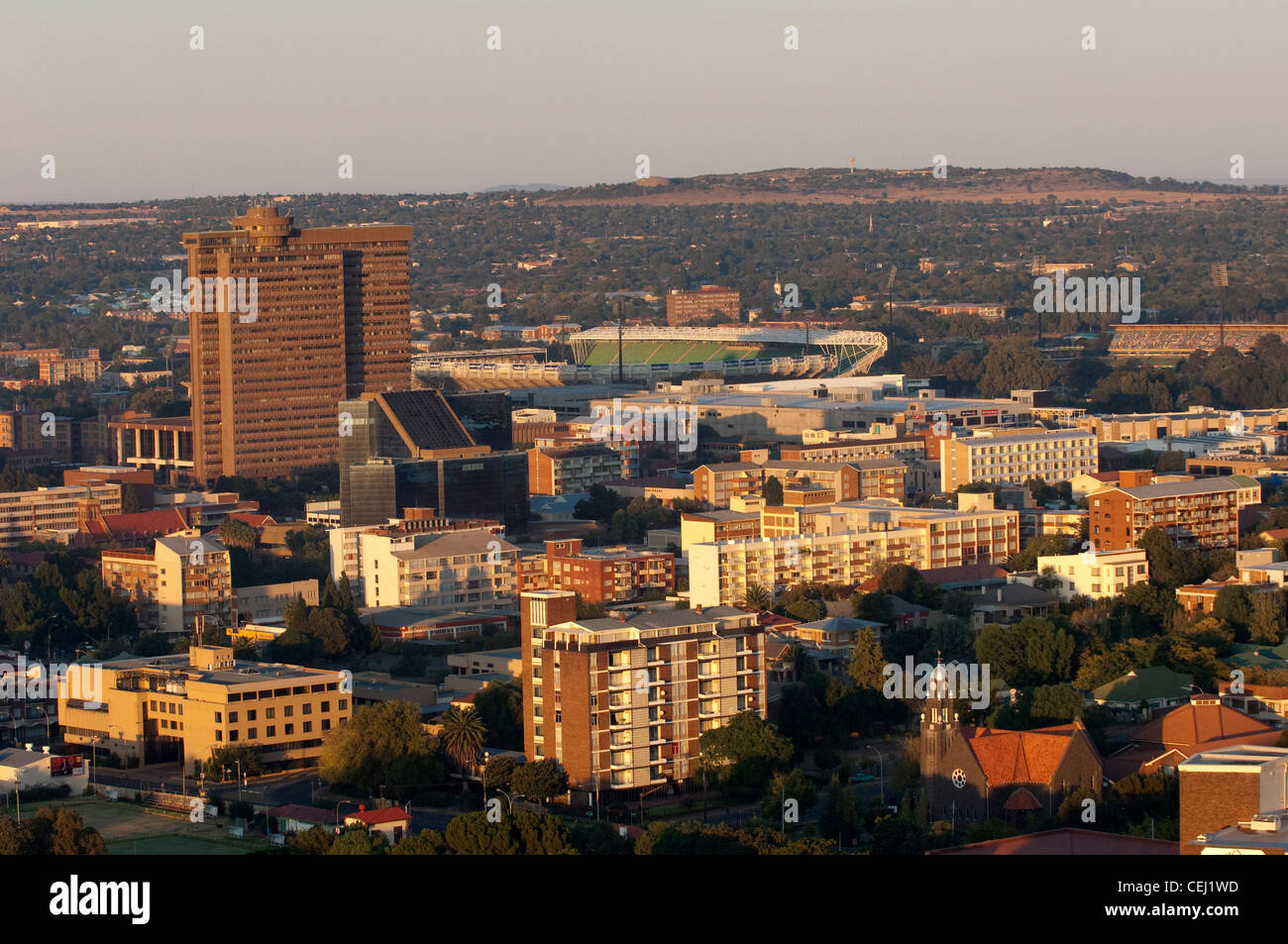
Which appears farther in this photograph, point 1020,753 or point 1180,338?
point 1180,338

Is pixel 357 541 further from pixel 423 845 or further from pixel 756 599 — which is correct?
pixel 423 845

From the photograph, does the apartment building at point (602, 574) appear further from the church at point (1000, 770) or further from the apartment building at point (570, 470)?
the apartment building at point (570, 470)

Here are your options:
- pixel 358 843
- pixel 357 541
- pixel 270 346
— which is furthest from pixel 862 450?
pixel 358 843

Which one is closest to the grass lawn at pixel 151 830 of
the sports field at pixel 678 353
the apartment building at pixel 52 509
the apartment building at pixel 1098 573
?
the apartment building at pixel 1098 573

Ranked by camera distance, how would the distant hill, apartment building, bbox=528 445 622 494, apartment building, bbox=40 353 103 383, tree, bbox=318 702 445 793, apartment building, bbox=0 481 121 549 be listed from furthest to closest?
the distant hill → apartment building, bbox=40 353 103 383 → apartment building, bbox=528 445 622 494 → apartment building, bbox=0 481 121 549 → tree, bbox=318 702 445 793

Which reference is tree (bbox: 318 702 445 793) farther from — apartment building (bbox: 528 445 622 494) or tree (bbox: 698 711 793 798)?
apartment building (bbox: 528 445 622 494)

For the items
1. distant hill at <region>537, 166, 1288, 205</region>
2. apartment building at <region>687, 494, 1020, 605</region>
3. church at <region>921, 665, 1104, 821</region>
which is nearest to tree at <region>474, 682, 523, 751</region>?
church at <region>921, 665, 1104, 821</region>
